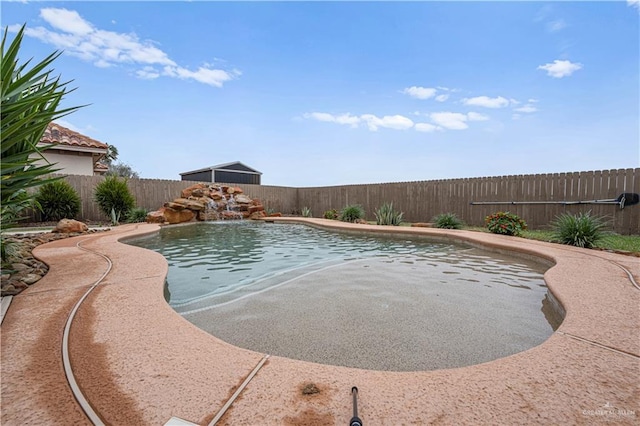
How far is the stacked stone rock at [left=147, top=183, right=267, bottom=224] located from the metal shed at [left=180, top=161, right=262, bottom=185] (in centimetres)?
1115

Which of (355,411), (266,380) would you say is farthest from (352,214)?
(355,411)

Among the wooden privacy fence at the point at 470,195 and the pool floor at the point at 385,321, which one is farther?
the wooden privacy fence at the point at 470,195

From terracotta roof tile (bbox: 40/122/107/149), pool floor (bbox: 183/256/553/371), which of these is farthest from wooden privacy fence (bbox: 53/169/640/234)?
pool floor (bbox: 183/256/553/371)

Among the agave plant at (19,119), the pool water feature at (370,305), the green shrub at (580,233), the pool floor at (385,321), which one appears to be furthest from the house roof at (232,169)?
the green shrub at (580,233)

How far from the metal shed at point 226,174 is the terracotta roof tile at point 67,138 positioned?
11.8 m

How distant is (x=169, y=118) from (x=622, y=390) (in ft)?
51.4

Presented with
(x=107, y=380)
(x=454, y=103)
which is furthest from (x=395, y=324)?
(x=454, y=103)

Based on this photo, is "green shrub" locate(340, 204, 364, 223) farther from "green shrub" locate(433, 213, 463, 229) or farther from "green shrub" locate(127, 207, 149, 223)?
"green shrub" locate(127, 207, 149, 223)

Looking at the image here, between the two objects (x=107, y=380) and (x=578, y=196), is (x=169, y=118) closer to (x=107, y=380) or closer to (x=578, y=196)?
(x=107, y=380)

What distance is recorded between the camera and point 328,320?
230cm

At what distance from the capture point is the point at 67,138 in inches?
426

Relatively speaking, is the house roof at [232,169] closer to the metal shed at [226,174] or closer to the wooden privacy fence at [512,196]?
the metal shed at [226,174]

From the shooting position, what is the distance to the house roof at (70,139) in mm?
10406

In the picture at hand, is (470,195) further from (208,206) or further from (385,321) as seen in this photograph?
(208,206)
